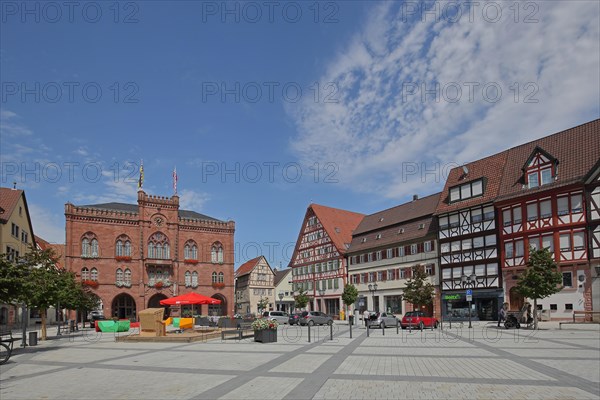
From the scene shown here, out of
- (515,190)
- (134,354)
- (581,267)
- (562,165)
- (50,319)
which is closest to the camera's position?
(134,354)

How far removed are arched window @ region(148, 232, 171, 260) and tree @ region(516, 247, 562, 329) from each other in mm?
44554

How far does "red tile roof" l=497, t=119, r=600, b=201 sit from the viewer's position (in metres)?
36.6

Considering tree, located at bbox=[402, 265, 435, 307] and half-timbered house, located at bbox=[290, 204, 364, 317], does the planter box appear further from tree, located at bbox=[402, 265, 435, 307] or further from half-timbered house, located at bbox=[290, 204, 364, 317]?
half-timbered house, located at bbox=[290, 204, 364, 317]

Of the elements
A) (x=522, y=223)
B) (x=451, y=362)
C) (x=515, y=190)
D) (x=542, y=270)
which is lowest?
(x=451, y=362)

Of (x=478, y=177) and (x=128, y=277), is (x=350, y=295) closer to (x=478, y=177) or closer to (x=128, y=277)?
(x=478, y=177)

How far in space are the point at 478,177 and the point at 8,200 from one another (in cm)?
4670

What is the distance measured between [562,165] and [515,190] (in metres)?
4.26

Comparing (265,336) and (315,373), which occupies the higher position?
(315,373)

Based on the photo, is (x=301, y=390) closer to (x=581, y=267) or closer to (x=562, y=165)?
(x=581, y=267)

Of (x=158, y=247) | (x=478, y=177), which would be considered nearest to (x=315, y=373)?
(x=478, y=177)

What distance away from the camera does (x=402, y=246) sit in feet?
175

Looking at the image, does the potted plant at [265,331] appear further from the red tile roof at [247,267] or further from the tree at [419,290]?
the red tile roof at [247,267]

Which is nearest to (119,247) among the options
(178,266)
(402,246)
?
(178,266)

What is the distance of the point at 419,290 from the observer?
150 ft
